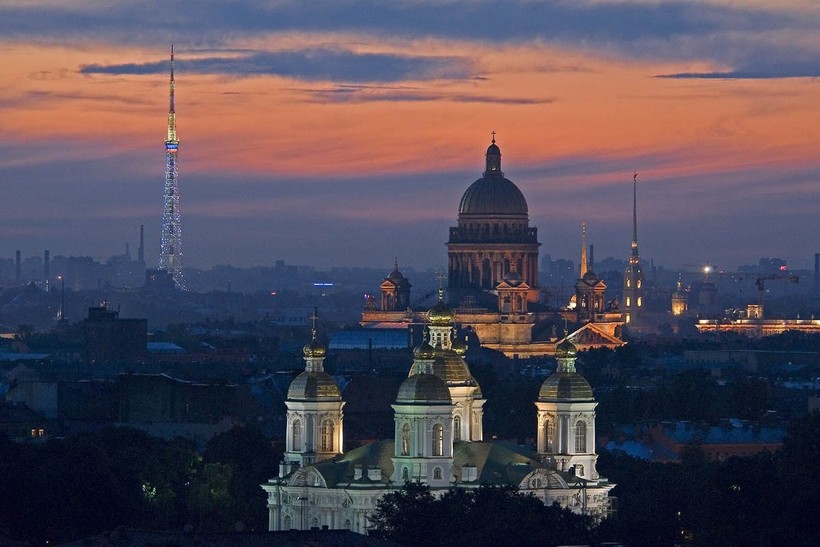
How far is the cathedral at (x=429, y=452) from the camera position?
94188 millimetres

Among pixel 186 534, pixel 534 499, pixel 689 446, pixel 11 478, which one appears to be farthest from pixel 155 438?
pixel 186 534

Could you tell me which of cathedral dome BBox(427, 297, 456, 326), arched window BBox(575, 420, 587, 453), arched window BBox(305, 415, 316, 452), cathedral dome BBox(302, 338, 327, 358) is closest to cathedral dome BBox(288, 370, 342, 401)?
arched window BBox(305, 415, 316, 452)

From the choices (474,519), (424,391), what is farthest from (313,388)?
(474,519)

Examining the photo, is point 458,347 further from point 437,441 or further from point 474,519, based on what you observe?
point 474,519

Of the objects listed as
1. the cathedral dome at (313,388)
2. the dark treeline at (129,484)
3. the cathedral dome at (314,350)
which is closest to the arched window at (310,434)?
the cathedral dome at (313,388)

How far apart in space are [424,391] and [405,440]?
4.83 feet

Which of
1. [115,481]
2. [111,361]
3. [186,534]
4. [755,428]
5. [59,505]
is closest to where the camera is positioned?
[186,534]

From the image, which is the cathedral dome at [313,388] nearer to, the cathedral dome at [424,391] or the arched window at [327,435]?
the arched window at [327,435]

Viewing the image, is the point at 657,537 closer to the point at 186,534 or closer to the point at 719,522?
the point at 719,522

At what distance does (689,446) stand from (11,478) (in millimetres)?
33551

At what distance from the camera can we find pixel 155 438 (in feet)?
396

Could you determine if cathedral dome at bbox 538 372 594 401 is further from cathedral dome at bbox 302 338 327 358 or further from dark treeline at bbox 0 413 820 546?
cathedral dome at bbox 302 338 327 358

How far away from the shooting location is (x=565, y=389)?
97.4 metres

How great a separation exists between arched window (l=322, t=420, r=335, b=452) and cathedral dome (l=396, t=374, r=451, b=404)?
509 centimetres
